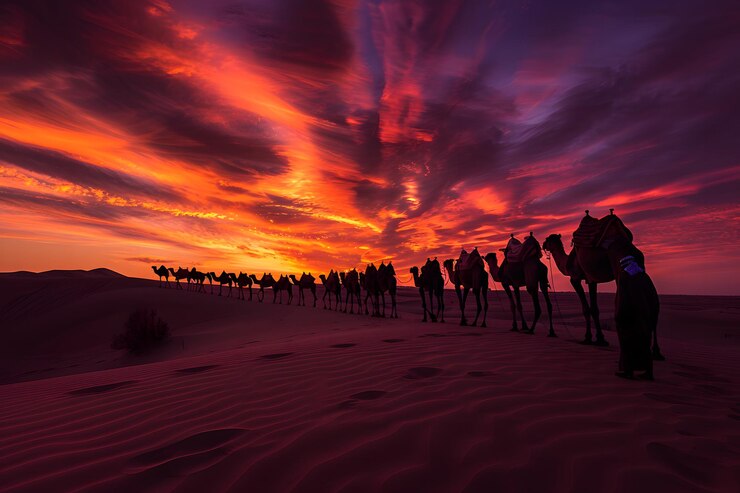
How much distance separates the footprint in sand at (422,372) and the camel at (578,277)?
4.81 m

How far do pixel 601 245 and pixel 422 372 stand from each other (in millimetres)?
4672

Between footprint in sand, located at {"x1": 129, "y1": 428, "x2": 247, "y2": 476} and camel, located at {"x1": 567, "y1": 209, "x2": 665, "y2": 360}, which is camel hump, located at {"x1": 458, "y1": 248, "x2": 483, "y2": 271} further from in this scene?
footprint in sand, located at {"x1": 129, "y1": 428, "x2": 247, "y2": 476}

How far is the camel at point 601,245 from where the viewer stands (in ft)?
22.2

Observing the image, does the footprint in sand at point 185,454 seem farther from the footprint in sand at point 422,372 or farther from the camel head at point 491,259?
the camel head at point 491,259

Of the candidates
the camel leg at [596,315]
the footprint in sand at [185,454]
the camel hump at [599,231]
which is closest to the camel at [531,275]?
the camel leg at [596,315]

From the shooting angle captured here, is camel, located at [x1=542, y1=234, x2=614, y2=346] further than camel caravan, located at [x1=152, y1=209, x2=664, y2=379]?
Yes

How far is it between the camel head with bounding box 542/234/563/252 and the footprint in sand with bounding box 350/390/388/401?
26.7 feet

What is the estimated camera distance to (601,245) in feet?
22.7

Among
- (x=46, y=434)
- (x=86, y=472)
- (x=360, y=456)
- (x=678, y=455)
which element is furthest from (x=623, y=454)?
(x=46, y=434)

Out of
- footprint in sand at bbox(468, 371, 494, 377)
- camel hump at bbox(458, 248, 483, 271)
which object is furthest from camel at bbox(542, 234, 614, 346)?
footprint in sand at bbox(468, 371, 494, 377)

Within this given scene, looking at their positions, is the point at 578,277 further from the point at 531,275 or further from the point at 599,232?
the point at 599,232

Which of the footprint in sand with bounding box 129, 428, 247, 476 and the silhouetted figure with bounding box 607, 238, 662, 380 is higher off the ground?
the silhouetted figure with bounding box 607, 238, 662, 380

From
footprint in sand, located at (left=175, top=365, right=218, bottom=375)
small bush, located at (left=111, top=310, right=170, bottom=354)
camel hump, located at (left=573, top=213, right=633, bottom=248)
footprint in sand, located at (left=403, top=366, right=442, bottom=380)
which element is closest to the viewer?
footprint in sand, located at (left=403, top=366, right=442, bottom=380)

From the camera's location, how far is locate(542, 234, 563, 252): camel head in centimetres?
1013
